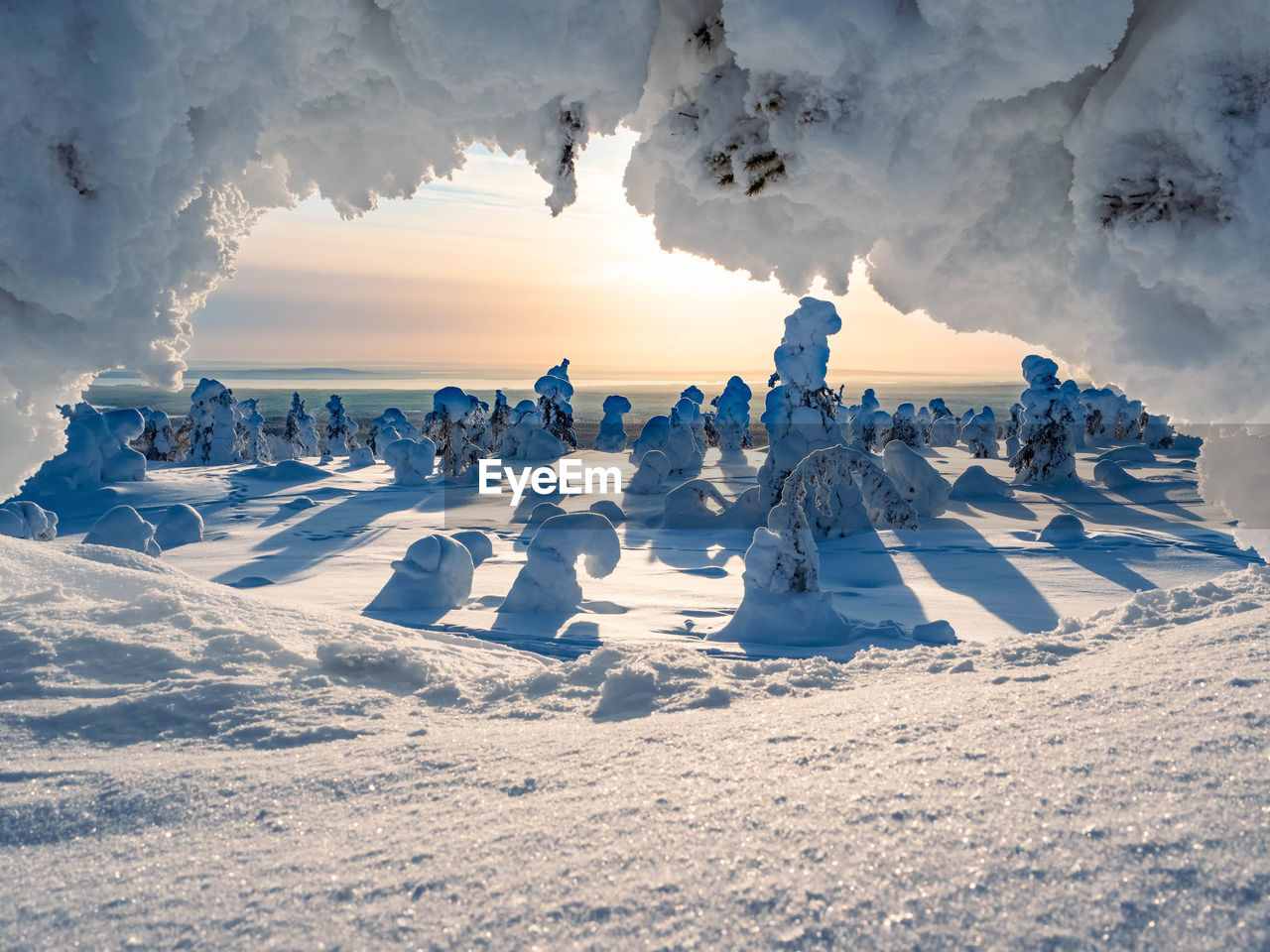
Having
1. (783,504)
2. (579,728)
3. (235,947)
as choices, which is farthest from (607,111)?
(783,504)

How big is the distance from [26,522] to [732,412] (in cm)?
2361

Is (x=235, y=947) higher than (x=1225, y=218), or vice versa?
(x=1225, y=218)

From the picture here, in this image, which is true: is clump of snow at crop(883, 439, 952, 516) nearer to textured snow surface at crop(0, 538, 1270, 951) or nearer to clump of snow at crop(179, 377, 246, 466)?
textured snow surface at crop(0, 538, 1270, 951)

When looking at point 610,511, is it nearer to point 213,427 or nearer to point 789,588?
point 789,588

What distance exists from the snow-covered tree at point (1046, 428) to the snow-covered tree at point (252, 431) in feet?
83.4

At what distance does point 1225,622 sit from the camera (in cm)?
262

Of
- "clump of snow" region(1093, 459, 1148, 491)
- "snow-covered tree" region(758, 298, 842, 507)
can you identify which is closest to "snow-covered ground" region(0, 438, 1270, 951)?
"snow-covered tree" region(758, 298, 842, 507)

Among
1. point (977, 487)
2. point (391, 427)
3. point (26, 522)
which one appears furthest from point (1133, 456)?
point (26, 522)

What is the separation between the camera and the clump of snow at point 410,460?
1761 cm

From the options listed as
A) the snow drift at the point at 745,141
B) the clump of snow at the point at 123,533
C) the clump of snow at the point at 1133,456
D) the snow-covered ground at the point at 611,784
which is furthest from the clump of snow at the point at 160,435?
the clump of snow at the point at 1133,456

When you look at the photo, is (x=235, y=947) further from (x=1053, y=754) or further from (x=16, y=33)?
(x=16, y=33)

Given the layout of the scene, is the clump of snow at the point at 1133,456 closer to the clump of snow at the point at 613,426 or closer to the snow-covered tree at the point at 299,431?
the clump of snow at the point at 613,426

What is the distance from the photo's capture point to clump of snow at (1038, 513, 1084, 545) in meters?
10.1

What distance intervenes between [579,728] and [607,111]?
2284mm
